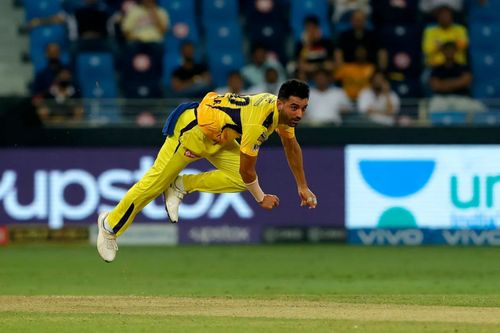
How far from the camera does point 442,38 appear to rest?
18.4m

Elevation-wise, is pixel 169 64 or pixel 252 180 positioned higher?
pixel 252 180

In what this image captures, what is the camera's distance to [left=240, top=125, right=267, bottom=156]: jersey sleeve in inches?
414

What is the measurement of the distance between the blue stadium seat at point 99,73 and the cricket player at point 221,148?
265 inches

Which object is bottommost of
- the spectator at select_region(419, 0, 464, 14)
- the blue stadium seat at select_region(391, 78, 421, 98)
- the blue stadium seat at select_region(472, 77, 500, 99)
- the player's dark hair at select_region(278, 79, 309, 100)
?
the blue stadium seat at select_region(472, 77, 500, 99)

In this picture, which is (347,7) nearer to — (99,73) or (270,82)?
(270,82)

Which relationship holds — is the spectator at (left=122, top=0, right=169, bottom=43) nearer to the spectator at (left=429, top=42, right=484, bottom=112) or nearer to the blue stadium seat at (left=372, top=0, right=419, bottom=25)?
the blue stadium seat at (left=372, top=0, right=419, bottom=25)

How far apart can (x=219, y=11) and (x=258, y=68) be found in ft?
5.58

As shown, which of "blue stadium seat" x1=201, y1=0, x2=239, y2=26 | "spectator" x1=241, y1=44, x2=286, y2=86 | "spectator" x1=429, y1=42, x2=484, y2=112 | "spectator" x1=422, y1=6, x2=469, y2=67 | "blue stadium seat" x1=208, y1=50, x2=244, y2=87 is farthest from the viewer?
"blue stadium seat" x1=201, y1=0, x2=239, y2=26

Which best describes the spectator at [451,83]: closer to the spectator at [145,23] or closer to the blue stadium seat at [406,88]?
the blue stadium seat at [406,88]

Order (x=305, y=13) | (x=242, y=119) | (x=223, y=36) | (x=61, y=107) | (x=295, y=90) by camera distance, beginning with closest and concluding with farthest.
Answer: (x=295, y=90) < (x=242, y=119) < (x=61, y=107) < (x=223, y=36) < (x=305, y=13)

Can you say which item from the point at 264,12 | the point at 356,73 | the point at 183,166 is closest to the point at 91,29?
the point at 264,12

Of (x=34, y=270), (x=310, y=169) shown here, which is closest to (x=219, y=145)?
(x=34, y=270)

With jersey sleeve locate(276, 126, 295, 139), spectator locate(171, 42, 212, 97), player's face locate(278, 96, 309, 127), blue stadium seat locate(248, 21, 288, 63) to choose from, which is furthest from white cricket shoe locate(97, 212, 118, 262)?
blue stadium seat locate(248, 21, 288, 63)

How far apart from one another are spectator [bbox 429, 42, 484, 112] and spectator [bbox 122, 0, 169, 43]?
382cm
